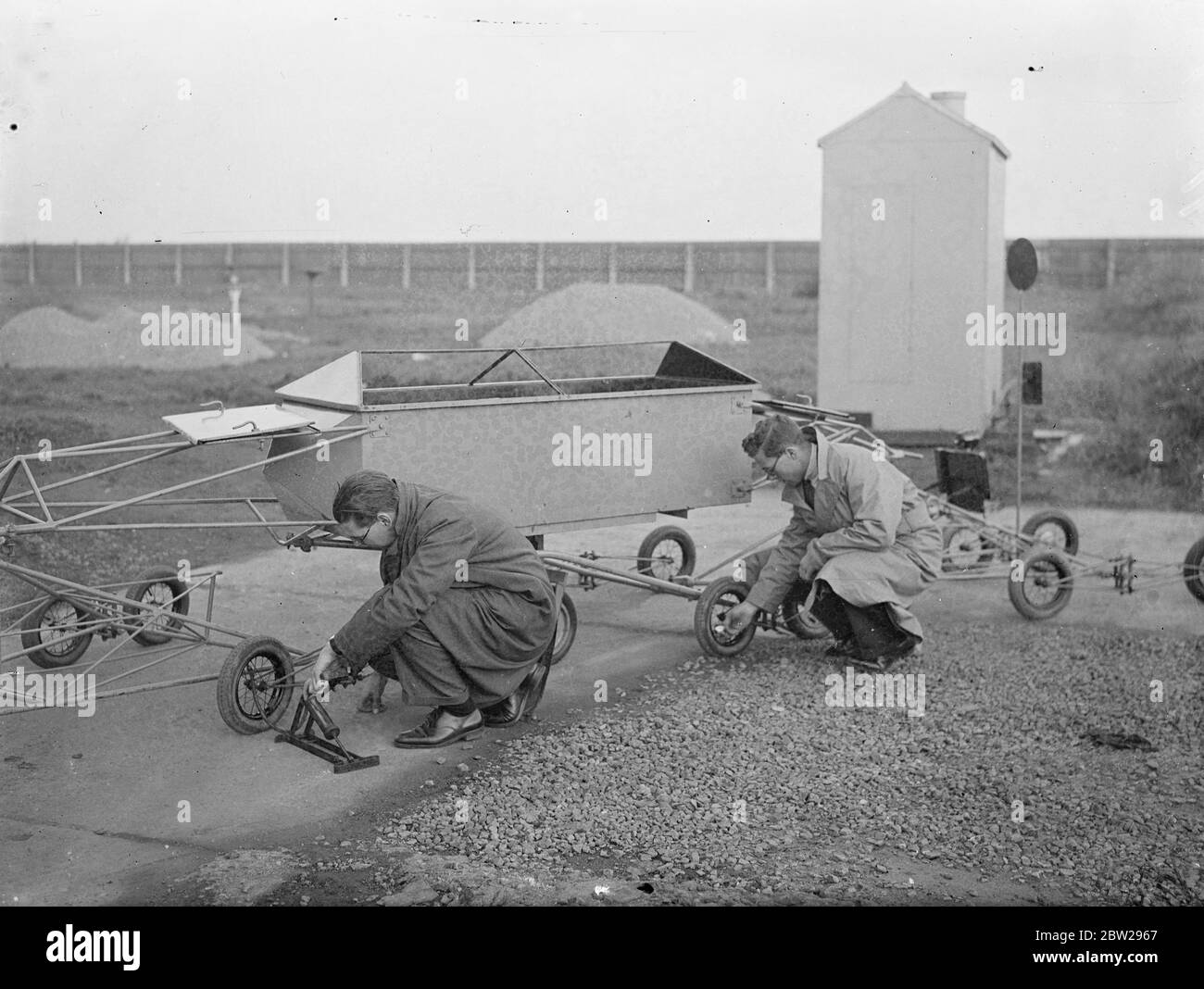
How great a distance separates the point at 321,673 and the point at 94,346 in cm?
1469

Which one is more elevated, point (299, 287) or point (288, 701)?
point (299, 287)

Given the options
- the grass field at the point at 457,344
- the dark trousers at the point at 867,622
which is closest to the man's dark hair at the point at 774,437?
the dark trousers at the point at 867,622

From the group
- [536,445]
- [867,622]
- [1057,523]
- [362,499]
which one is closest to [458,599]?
[362,499]

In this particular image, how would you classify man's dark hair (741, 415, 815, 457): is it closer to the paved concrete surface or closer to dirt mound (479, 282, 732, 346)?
the paved concrete surface

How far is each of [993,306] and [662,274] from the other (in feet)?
44.6

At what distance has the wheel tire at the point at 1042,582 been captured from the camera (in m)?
7.62

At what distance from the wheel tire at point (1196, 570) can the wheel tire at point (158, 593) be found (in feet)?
18.2

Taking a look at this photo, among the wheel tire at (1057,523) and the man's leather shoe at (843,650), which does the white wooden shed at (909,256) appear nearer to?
the wheel tire at (1057,523)

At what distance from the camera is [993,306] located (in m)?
12.8

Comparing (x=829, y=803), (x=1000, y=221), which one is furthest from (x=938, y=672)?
(x=1000, y=221)

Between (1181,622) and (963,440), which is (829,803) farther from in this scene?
(963,440)

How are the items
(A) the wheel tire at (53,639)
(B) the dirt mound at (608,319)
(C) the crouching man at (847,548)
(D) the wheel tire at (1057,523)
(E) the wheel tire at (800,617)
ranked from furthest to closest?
1. (B) the dirt mound at (608,319)
2. (D) the wheel tire at (1057,523)
3. (E) the wheel tire at (800,617)
4. (C) the crouching man at (847,548)
5. (A) the wheel tire at (53,639)

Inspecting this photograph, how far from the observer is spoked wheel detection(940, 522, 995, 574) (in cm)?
770
